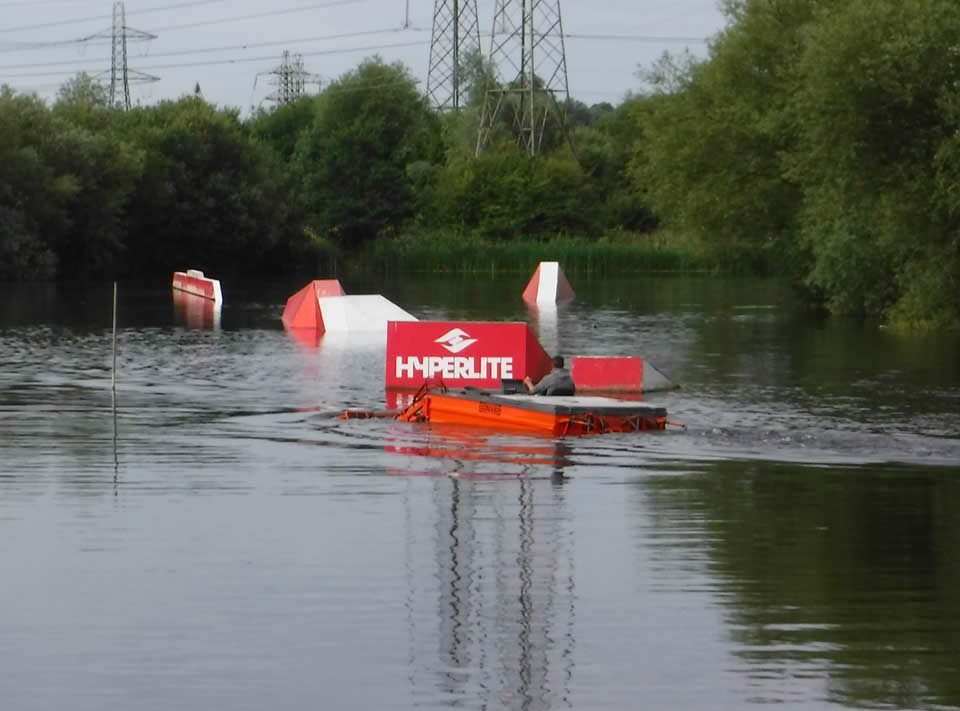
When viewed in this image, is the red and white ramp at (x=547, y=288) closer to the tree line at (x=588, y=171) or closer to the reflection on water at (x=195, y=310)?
the tree line at (x=588, y=171)

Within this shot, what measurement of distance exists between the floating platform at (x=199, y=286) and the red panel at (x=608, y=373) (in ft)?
131

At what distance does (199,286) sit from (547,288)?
642 inches

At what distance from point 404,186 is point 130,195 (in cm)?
2557

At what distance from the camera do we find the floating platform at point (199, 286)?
74.2 meters

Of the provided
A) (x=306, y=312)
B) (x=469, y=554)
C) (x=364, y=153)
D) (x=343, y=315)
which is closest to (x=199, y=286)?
(x=306, y=312)

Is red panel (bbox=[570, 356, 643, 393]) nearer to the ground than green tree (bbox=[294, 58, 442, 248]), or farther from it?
nearer to the ground

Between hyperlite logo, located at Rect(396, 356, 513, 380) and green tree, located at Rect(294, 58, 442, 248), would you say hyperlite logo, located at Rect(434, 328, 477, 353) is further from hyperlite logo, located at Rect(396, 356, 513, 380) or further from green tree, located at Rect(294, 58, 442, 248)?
green tree, located at Rect(294, 58, 442, 248)

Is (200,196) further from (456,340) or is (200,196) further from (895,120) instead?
(456,340)

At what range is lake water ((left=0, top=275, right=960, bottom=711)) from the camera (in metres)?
12.4

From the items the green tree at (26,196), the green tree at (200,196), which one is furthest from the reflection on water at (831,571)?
the green tree at (200,196)

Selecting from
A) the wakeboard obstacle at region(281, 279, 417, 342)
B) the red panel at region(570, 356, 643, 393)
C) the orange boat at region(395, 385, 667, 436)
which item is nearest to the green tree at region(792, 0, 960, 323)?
the wakeboard obstacle at region(281, 279, 417, 342)

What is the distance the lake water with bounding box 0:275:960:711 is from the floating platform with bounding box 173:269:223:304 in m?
39.2

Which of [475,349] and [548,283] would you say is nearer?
[475,349]

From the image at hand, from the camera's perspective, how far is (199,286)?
8019 centimetres
